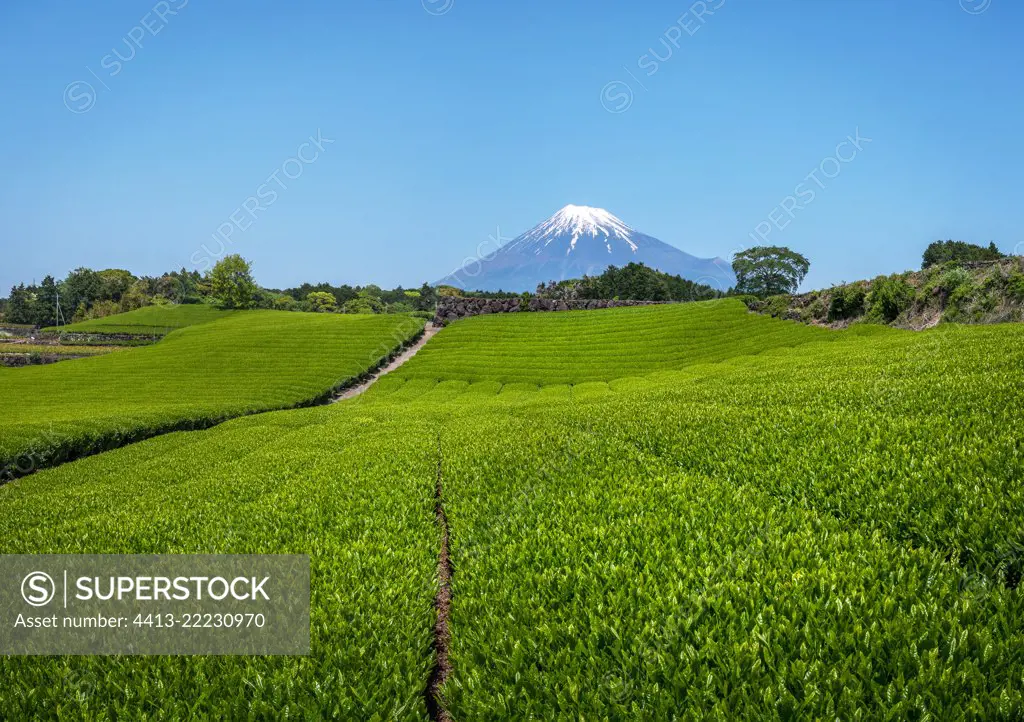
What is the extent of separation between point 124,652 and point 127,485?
12539mm

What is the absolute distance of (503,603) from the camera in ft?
17.5

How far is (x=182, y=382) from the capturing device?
38062mm

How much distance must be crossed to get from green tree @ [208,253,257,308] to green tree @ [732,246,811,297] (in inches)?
3859

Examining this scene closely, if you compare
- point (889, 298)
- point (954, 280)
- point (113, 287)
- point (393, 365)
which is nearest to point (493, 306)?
point (393, 365)

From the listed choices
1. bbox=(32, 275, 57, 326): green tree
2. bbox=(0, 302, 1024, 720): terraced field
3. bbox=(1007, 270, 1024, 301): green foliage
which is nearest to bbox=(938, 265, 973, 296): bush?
bbox=(1007, 270, 1024, 301): green foliage

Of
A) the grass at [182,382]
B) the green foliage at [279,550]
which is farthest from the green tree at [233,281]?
the green foliage at [279,550]

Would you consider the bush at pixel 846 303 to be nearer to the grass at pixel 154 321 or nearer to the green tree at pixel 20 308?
the grass at pixel 154 321

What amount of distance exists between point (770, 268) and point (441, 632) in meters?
126

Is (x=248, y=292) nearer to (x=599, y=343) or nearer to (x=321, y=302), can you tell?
(x=321, y=302)

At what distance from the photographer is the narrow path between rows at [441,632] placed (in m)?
4.64

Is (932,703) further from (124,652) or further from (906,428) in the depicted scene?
(124,652)

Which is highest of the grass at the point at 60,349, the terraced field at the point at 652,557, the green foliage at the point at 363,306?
the green foliage at the point at 363,306

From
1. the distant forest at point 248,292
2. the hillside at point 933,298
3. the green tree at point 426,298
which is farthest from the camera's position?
the green tree at point 426,298

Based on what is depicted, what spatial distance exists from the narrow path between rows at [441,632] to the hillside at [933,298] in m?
29.4
